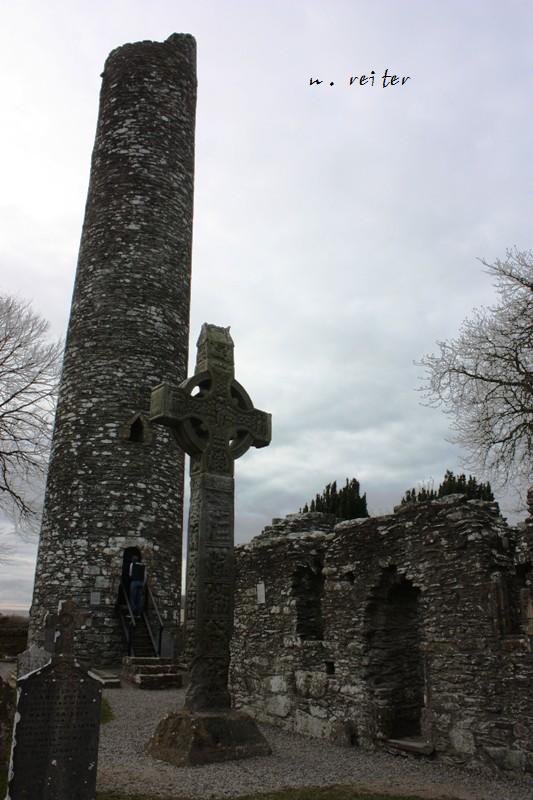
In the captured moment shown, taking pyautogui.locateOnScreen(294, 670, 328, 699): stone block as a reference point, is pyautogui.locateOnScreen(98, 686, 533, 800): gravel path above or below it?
below

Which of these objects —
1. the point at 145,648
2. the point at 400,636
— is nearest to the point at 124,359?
the point at 145,648

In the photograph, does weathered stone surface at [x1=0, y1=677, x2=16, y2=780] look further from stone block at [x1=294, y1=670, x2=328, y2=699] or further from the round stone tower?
the round stone tower

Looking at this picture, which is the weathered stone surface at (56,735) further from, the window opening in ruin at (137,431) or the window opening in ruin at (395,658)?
the window opening in ruin at (137,431)

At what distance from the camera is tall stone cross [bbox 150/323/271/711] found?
7.46 m

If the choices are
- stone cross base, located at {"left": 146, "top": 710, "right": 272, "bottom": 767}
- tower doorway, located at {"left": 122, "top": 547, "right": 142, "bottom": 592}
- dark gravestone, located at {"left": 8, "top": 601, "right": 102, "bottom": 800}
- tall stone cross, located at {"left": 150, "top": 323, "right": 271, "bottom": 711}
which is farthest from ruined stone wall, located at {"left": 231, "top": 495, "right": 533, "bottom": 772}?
tower doorway, located at {"left": 122, "top": 547, "right": 142, "bottom": 592}

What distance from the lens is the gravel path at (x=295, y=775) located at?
6.16 meters

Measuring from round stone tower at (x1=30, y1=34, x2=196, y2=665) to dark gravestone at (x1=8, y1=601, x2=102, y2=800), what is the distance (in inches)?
407

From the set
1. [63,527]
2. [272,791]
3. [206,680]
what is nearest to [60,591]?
[63,527]

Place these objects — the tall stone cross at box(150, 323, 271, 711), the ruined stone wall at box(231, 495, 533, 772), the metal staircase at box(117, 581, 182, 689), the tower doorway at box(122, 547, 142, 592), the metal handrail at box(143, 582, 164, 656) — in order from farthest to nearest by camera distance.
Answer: the tower doorway at box(122, 547, 142, 592) < the metal handrail at box(143, 582, 164, 656) < the metal staircase at box(117, 581, 182, 689) < the tall stone cross at box(150, 323, 271, 711) < the ruined stone wall at box(231, 495, 533, 772)

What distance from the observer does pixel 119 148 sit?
62.4ft

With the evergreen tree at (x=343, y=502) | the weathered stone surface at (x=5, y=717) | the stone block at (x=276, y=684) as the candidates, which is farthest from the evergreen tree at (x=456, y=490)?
the weathered stone surface at (x=5, y=717)

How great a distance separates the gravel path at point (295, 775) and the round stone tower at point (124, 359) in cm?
744

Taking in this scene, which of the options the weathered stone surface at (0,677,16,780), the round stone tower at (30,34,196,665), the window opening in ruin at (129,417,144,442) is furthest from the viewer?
the window opening in ruin at (129,417,144,442)

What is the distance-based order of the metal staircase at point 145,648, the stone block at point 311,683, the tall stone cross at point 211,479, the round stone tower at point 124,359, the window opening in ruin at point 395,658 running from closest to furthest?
the tall stone cross at point 211,479 < the window opening in ruin at point 395,658 < the stone block at point 311,683 < the metal staircase at point 145,648 < the round stone tower at point 124,359
